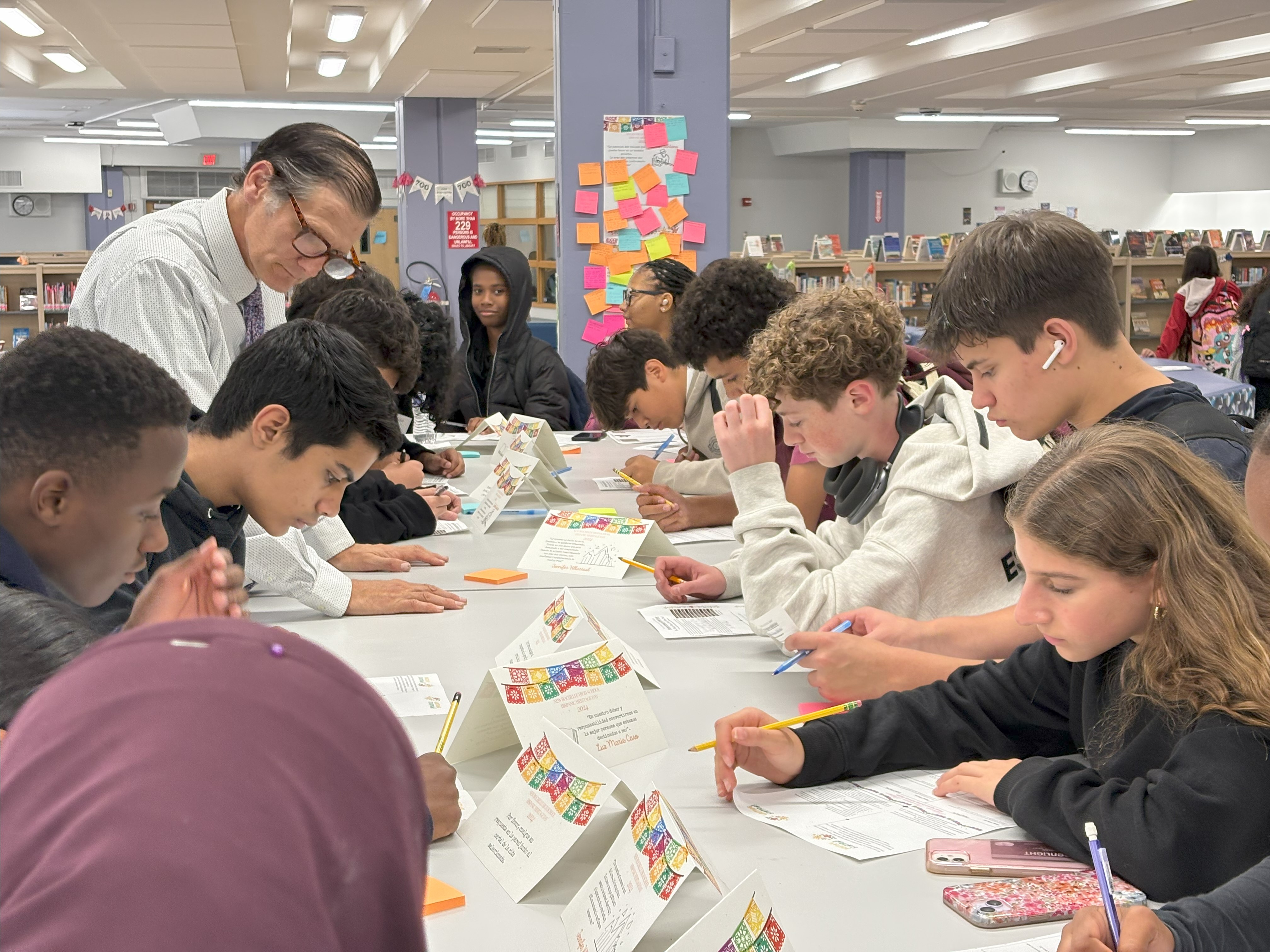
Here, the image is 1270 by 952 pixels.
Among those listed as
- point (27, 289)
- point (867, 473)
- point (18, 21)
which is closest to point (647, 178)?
point (867, 473)

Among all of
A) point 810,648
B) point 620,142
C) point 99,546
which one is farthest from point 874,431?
point 620,142

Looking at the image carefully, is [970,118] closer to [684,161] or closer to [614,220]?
[684,161]

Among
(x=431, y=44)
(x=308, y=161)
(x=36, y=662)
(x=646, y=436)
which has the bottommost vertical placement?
(x=646, y=436)

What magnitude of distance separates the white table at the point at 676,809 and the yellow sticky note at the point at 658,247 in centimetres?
290

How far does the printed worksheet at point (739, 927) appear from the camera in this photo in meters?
0.93

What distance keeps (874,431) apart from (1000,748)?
2.40 ft

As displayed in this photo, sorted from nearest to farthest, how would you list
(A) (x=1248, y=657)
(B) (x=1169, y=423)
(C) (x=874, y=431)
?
(A) (x=1248, y=657), (B) (x=1169, y=423), (C) (x=874, y=431)

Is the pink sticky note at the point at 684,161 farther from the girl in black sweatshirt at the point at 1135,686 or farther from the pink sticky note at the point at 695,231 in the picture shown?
the girl in black sweatshirt at the point at 1135,686

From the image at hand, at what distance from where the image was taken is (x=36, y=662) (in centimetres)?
84

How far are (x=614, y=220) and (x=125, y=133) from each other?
44.9 ft

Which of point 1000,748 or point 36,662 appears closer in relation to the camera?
point 36,662

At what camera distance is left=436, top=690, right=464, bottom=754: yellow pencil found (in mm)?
1441

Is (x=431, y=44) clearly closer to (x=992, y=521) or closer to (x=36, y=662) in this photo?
(x=992, y=521)

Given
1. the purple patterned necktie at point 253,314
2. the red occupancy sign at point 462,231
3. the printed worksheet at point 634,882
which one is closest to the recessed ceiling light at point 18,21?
the red occupancy sign at point 462,231
